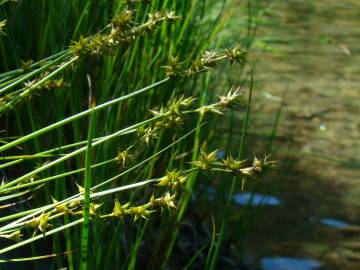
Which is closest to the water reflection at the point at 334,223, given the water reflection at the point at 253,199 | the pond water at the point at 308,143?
the pond water at the point at 308,143

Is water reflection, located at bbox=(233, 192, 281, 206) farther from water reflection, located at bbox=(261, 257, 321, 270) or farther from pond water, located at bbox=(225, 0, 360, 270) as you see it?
water reflection, located at bbox=(261, 257, 321, 270)

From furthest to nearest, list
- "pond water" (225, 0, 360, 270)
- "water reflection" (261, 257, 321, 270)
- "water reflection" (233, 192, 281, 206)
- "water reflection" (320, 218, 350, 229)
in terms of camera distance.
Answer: "water reflection" (233, 192, 281, 206) → "water reflection" (320, 218, 350, 229) → "pond water" (225, 0, 360, 270) → "water reflection" (261, 257, 321, 270)

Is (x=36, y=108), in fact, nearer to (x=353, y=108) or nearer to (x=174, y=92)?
(x=174, y=92)

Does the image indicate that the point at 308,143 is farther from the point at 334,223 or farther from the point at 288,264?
the point at 288,264

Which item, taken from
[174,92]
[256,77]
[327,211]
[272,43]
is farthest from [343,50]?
[174,92]

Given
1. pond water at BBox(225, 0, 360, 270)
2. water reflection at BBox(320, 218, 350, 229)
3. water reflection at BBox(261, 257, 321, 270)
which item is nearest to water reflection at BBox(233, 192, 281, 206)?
pond water at BBox(225, 0, 360, 270)

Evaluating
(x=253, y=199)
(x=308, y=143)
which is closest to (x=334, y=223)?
(x=253, y=199)

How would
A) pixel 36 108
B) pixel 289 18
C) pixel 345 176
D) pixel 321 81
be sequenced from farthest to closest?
1. pixel 289 18
2. pixel 321 81
3. pixel 345 176
4. pixel 36 108

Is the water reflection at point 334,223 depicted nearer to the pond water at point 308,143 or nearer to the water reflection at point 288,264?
the pond water at point 308,143
